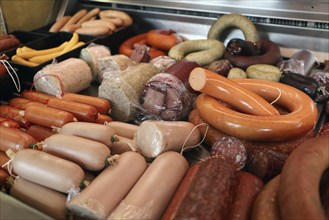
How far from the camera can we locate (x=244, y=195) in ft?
4.75

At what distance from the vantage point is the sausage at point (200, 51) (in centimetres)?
283

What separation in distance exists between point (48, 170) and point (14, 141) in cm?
39

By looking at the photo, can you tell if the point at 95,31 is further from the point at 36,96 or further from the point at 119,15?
the point at 36,96

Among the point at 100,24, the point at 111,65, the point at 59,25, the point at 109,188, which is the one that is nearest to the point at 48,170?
the point at 109,188

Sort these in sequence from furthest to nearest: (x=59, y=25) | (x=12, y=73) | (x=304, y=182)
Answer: (x=59, y=25)
(x=12, y=73)
(x=304, y=182)

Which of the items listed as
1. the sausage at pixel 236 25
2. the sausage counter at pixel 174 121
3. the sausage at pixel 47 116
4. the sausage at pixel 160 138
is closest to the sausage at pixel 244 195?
the sausage counter at pixel 174 121

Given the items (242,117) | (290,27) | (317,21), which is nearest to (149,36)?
(290,27)

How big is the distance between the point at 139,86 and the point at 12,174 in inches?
40.5

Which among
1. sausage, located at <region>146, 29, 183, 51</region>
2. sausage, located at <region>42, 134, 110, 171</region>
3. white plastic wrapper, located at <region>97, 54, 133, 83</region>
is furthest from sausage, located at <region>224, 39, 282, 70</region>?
sausage, located at <region>42, 134, 110, 171</region>

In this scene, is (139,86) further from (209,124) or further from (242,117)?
(242,117)

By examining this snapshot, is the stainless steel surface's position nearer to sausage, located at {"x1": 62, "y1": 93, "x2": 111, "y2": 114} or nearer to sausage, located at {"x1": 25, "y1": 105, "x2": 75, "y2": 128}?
sausage, located at {"x1": 62, "y1": 93, "x2": 111, "y2": 114}

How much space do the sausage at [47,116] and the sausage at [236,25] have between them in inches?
70.9

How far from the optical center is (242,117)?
1.78 m

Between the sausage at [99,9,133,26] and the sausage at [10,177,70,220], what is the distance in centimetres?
240
